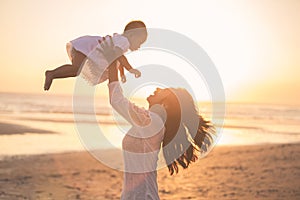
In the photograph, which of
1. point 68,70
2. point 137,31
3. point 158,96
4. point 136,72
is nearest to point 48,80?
point 68,70

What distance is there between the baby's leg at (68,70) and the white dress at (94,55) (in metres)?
0.06

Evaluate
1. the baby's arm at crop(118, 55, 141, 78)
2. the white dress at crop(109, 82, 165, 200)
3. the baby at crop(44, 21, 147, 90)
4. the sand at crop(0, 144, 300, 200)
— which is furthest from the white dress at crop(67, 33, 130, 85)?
the sand at crop(0, 144, 300, 200)

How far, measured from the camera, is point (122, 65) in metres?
3.86

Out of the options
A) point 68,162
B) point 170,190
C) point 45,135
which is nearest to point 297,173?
point 170,190

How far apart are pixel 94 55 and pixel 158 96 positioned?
0.52 m

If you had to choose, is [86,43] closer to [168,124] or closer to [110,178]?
[168,124]

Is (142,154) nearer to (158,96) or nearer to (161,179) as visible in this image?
(158,96)

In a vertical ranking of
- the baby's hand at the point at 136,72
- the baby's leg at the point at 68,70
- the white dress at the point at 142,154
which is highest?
the baby's leg at the point at 68,70

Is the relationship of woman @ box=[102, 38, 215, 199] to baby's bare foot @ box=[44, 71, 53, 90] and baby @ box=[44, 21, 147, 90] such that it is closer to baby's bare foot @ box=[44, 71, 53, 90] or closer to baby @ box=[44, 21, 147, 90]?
baby @ box=[44, 21, 147, 90]

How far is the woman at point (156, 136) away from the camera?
11.5ft

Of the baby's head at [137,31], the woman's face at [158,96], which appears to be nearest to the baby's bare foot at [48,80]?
the baby's head at [137,31]

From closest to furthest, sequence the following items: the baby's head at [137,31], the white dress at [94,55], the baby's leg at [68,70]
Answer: the white dress at [94,55] → the baby's head at [137,31] → the baby's leg at [68,70]

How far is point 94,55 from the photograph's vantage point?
3.61 meters

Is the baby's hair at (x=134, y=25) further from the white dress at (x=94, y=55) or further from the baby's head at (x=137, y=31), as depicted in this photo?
the white dress at (x=94, y=55)
